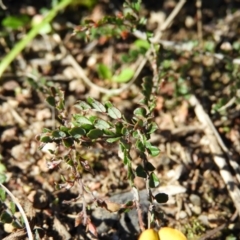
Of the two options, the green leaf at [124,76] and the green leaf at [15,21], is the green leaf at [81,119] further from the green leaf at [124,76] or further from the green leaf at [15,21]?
the green leaf at [15,21]

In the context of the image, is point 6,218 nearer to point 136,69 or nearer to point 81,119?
point 81,119

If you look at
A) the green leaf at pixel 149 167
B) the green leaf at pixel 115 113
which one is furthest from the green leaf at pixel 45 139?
the green leaf at pixel 149 167

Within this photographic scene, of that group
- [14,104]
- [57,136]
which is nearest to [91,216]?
[57,136]

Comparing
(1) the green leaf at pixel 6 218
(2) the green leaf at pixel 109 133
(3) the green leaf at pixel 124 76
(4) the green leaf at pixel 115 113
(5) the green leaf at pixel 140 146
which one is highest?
(3) the green leaf at pixel 124 76

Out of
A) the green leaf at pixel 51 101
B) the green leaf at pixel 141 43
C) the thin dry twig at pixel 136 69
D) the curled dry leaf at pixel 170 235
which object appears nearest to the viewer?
the curled dry leaf at pixel 170 235

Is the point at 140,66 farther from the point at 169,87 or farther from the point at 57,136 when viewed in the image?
the point at 57,136

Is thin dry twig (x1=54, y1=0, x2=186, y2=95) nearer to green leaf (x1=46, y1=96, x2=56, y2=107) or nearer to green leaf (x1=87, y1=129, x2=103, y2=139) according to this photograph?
green leaf (x1=46, y1=96, x2=56, y2=107)
